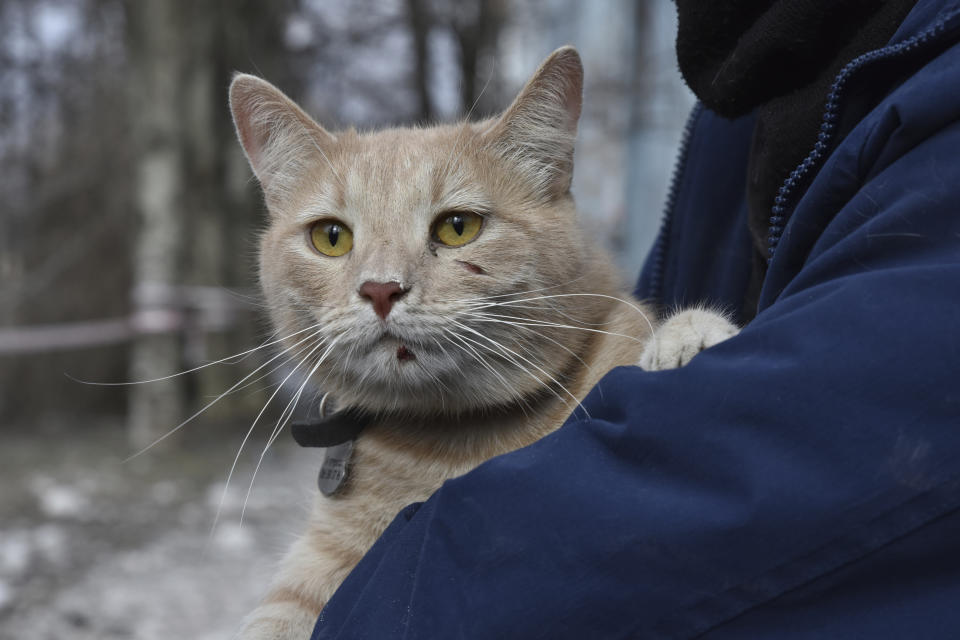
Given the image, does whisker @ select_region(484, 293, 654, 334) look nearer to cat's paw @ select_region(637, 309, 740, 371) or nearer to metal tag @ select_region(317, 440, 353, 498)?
cat's paw @ select_region(637, 309, 740, 371)

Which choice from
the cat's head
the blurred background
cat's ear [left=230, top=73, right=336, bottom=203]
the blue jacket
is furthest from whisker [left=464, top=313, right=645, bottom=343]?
the blurred background

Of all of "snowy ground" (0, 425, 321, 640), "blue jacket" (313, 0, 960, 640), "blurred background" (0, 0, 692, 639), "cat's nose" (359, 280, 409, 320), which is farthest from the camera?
"blurred background" (0, 0, 692, 639)

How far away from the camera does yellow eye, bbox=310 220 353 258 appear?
162 centimetres

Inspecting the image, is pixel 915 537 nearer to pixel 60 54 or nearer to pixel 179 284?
pixel 179 284

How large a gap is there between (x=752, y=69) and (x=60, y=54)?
7.41 m

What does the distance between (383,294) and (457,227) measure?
267 millimetres

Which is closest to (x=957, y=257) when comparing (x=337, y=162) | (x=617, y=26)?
(x=337, y=162)

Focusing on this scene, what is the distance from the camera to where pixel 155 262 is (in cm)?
559

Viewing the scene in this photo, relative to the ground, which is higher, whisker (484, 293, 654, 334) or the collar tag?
whisker (484, 293, 654, 334)

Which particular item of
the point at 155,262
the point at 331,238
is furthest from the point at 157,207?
the point at 331,238

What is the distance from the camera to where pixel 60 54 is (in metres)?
7.05

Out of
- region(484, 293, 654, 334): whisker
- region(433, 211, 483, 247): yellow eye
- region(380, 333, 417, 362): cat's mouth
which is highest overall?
region(433, 211, 483, 247): yellow eye

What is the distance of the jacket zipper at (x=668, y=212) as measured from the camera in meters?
1.76

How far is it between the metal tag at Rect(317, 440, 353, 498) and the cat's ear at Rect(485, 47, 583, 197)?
69cm
